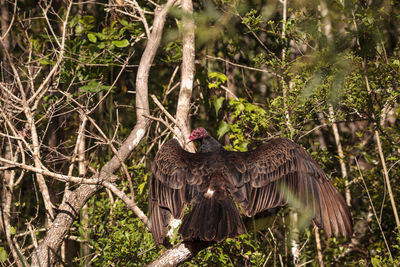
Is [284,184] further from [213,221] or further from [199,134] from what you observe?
[199,134]

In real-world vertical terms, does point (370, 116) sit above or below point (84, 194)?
above

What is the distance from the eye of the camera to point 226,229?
9.59 feet

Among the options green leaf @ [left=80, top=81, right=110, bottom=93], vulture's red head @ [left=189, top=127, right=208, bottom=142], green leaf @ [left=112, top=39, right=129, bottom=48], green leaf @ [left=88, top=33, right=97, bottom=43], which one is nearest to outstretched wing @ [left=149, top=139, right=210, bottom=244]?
vulture's red head @ [left=189, top=127, right=208, bottom=142]

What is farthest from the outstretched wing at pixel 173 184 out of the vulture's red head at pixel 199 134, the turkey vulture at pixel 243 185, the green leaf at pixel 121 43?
the green leaf at pixel 121 43

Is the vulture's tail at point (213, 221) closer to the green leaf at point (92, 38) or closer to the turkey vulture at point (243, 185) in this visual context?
the turkey vulture at point (243, 185)

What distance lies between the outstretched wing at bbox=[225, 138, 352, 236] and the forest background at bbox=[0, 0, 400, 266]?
0.67ft

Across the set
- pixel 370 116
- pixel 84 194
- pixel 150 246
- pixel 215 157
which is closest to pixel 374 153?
pixel 370 116

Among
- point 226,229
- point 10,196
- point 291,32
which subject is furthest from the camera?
point 10,196

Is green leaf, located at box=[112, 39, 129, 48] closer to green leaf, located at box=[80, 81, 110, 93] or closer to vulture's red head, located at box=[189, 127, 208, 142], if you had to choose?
green leaf, located at box=[80, 81, 110, 93]

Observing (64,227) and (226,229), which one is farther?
(64,227)

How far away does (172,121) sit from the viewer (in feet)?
14.0

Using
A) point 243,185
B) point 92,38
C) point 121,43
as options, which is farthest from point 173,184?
point 92,38

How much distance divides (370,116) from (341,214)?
810mm

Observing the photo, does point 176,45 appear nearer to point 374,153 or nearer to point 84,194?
point 84,194
